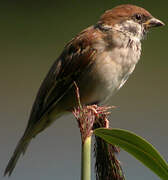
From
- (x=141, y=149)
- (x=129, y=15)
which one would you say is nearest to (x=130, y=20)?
(x=129, y=15)

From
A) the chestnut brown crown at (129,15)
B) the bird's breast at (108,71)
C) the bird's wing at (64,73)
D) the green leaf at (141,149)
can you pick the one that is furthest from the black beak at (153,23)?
the green leaf at (141,149)

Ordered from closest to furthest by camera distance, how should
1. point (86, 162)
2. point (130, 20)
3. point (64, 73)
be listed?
1. point (86, 162)
2. point (64, 73)
3. point (130, 20)

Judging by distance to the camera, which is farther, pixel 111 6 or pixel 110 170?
pixel 111 6

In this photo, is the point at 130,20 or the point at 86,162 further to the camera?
the point at 130,20

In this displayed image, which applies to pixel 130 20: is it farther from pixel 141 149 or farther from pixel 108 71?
pixel 141 149

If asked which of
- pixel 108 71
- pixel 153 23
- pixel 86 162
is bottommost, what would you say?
pixel 86 162

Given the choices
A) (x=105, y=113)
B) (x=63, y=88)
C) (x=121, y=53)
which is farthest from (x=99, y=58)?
(x=105, y=113)

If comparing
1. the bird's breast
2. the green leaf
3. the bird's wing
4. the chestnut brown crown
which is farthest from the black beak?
the green leaf

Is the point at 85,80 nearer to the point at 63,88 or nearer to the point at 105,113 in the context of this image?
the point at 63,88
